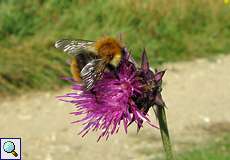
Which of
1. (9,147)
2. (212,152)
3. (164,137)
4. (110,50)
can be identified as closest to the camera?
(164,137)

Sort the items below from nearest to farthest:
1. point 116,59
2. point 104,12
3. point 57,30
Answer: point 116,59 → point 57,30 → point 104,12

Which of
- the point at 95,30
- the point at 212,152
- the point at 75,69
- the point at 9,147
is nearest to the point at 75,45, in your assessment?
the point at 75,69

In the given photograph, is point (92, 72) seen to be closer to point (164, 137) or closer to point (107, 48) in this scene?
point (107, 48)

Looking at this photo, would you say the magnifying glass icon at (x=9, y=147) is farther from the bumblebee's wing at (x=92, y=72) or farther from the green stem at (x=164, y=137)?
the green stem at (x=164, y=137)

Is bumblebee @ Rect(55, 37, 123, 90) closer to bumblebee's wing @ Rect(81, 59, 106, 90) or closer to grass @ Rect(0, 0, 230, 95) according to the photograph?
bumblebee's wing @ Rect(81, 59, 106, 90)

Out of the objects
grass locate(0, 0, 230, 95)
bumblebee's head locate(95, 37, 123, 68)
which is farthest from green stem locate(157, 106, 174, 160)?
grass locate(0, 0, 230, 95)

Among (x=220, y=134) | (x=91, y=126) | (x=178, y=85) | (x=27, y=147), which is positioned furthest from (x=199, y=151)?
(x=91, y=126)

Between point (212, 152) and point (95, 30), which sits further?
point (95, 30)

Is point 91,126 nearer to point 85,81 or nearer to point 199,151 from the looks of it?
point 85,81
